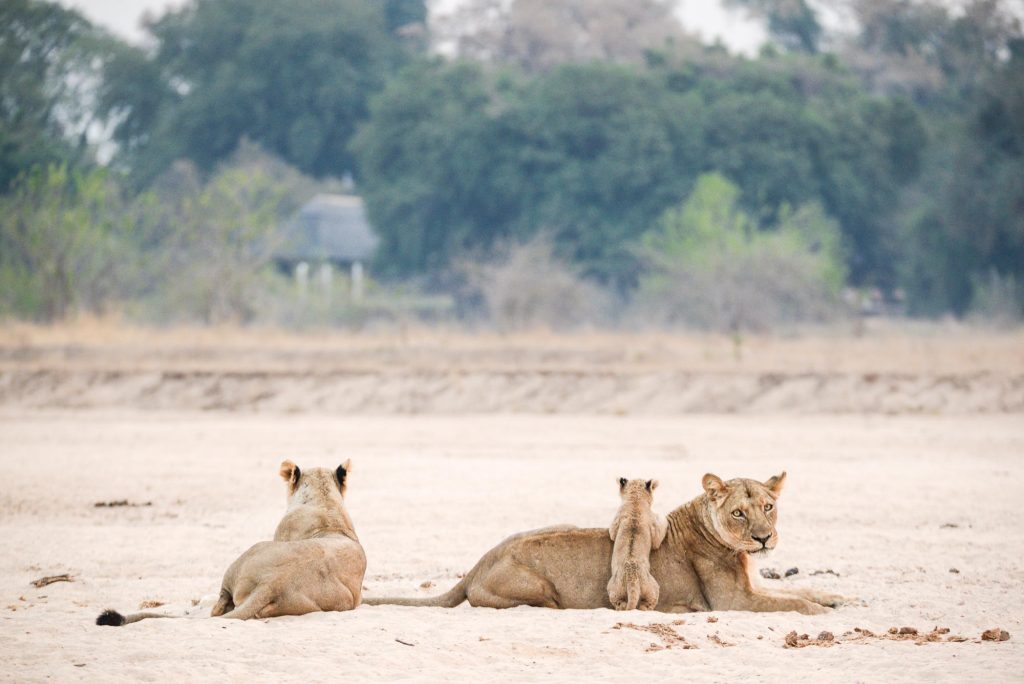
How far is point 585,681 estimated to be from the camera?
6750mm

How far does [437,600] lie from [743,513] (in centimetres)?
175

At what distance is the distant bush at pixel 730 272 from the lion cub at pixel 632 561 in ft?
87.7

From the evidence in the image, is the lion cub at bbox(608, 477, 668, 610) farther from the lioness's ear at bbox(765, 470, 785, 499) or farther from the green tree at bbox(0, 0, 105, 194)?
the green tree at bbox(0, 0, 105, 194)

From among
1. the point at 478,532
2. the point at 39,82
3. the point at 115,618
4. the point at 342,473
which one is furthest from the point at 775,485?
the point at 39,82

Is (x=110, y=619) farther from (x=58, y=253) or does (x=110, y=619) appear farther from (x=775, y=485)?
(x=58, y=253)

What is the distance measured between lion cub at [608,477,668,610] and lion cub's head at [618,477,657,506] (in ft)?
0.18

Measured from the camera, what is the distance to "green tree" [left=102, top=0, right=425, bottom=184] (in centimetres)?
5444

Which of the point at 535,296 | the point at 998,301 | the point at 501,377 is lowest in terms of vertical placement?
the point at 501,377

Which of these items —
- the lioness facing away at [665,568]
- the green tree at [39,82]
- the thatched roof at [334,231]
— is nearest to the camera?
the lioness facing away at [665,568]

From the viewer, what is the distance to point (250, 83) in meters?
54.2

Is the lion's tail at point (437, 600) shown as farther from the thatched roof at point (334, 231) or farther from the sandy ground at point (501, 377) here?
the thatched roof at point (334, 231)

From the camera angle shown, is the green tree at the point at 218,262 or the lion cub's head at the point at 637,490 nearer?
the lion cub's head at the point at 637,490

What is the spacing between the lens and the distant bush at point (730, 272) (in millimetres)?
36531

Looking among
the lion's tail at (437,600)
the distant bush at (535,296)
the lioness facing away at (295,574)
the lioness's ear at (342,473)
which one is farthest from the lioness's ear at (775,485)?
the distant bush at (535,296)
